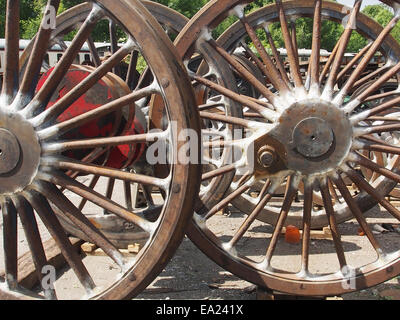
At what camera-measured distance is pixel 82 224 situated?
6.40ft

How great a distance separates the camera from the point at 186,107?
179cm

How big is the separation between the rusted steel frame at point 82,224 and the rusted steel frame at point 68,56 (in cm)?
39

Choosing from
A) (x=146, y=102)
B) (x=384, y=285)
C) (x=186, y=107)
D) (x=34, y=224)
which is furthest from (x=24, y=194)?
(x=384, y=285)

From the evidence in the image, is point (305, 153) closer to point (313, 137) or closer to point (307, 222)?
point (313, 137)

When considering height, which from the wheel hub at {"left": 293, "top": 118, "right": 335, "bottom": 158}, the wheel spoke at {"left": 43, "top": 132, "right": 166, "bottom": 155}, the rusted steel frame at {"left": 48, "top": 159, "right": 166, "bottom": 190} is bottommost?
the rusted steel frame at {"left": 48, "top": 159, "right": 166, "bottom": 190}

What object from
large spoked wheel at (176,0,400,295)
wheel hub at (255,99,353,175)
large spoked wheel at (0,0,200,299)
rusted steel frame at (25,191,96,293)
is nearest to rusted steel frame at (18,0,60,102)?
large spoked wheel at (0,0,200,299)

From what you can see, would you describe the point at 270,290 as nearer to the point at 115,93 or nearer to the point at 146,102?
the point at 115,93

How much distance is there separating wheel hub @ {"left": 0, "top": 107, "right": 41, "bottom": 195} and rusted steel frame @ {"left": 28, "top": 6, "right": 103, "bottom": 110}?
0.13 m

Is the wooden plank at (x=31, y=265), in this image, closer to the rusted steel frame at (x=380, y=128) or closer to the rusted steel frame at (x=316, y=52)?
the rusted steel frame at (x=316, y=52)

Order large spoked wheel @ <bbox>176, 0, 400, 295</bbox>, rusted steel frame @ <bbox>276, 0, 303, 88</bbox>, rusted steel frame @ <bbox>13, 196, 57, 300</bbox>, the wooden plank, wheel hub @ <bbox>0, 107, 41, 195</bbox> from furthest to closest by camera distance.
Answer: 1. the wooden plank
2. rusted steel frame @ <bbox>276, 0, 303, 88</bbox>
3. large spoked wheel @ <bbox>176, 0, 400, 295</bbox>
4. rusted steel frame @ <bbox>13, 196, 57, 300</bbox>
5. wheel hub @ <bbox>0, 107, 41, 195</bbox>

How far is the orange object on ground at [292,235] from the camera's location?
11.9 feet

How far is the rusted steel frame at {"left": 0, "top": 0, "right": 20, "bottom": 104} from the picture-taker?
77.0 inches

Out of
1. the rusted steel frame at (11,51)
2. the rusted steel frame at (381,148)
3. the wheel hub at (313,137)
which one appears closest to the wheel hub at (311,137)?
the wheel hub at (313,137)

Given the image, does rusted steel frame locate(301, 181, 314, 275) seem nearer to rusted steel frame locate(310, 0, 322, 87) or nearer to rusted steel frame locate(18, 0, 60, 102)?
rusted steel frame locate(310, 0, 322, 87)
